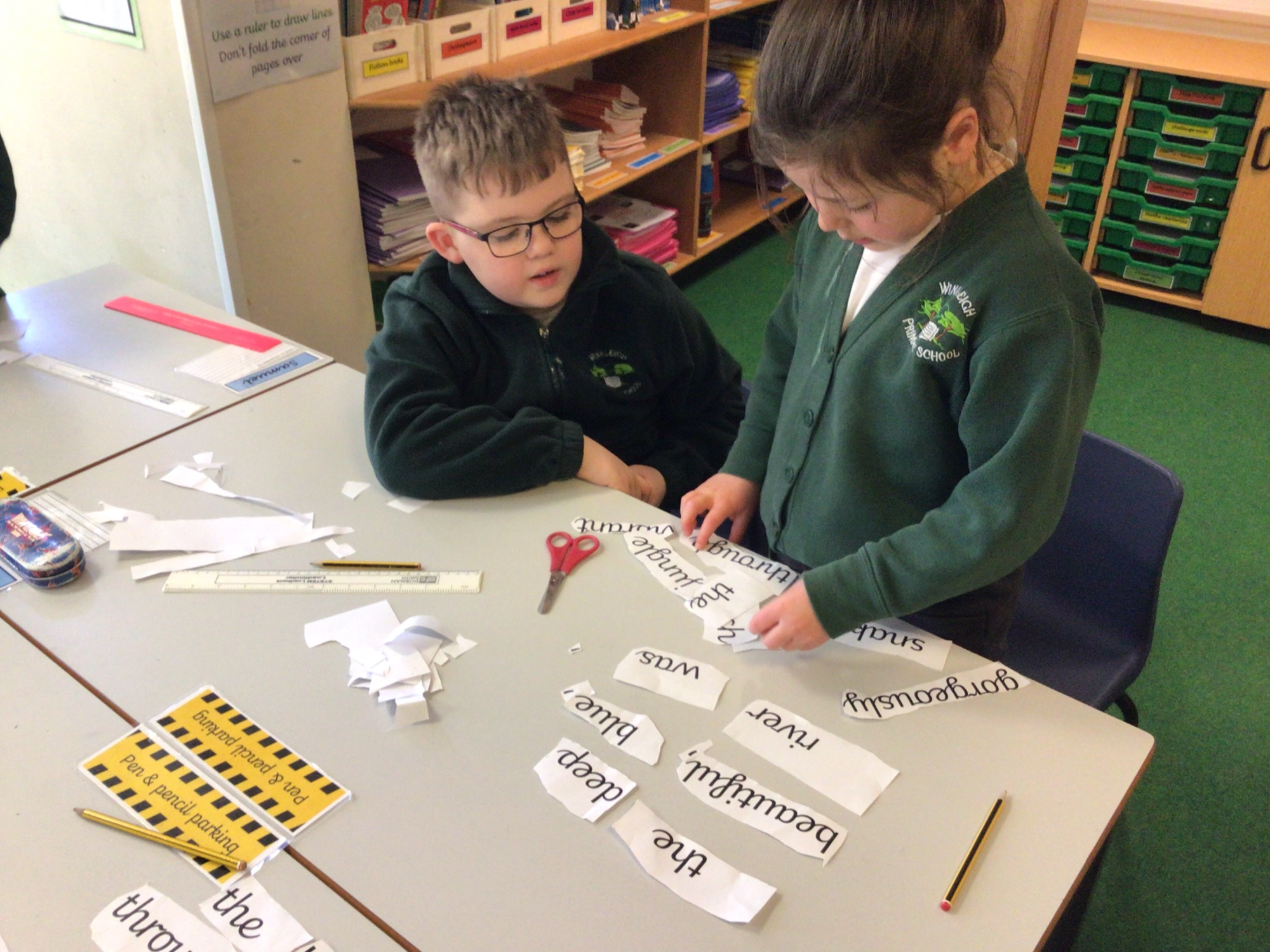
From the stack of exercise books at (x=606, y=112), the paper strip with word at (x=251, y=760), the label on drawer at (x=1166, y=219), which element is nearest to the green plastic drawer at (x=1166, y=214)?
the label on drawer at (x=1166, y=219)

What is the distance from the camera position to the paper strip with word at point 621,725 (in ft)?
3.05

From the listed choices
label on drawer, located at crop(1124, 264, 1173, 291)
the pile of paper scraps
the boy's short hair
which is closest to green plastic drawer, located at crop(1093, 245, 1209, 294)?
label on drawer, located at crop(1124, 264, 1173, 291)

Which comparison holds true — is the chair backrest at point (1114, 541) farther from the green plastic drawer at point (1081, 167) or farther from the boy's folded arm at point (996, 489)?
the green plastic drawer at point (1081, 167)

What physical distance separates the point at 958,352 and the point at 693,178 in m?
2.49

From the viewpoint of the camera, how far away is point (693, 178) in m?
3.34

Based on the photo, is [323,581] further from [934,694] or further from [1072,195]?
[1072,195]

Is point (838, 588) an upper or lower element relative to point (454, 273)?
lower

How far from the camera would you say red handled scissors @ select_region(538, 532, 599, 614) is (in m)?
1.11

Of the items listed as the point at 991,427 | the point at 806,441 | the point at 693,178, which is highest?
the point at 991,427

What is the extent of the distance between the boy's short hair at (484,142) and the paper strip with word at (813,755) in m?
0.76

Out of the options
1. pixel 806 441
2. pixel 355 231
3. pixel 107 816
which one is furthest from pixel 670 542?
pixel 355 231

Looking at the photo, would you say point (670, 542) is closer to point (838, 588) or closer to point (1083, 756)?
point (838, 588)

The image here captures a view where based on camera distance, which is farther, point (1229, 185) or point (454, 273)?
point (1229, 185)

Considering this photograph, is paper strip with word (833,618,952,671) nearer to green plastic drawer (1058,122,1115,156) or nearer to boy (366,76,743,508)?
boy (366,76,743,508)
